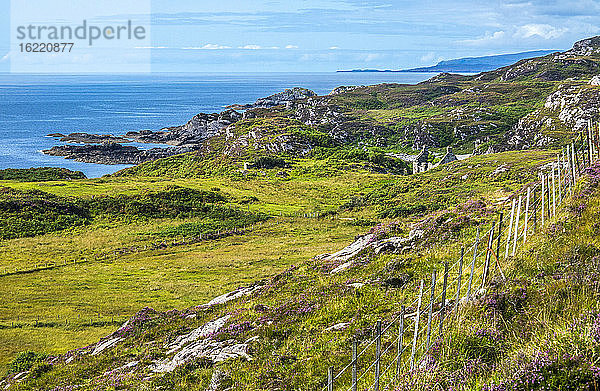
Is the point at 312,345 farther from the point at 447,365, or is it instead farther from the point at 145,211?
the point at 145,211

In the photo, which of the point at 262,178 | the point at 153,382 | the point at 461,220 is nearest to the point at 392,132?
the point at 262,178

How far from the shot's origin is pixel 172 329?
2197 cm

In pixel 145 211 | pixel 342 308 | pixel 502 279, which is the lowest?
pixel 145 211

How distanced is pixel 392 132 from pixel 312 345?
147 metres

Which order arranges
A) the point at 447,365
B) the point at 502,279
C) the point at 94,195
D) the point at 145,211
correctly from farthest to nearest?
the point at 94,195 < the point at 145,211 < the point at 502,279 < the point at 447,365

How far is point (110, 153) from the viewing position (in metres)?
147

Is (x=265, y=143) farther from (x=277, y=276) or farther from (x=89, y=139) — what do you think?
(x=277, y=276)

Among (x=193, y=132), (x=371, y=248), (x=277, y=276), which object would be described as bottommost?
(x=277, y=276)

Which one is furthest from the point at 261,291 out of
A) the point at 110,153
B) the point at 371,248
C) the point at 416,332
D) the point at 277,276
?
the point at 110,153

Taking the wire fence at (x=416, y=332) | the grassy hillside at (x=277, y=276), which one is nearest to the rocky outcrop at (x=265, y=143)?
the grassy hillside at (x=277, y=276)

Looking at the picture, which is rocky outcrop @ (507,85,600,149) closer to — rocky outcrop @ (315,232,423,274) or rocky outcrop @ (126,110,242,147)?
rocky outcrop @ (315,232,423,274)

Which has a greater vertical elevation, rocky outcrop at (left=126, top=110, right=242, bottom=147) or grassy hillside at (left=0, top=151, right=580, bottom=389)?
rocky outcrop at (left=126, top=110, right=242, bottom=147)

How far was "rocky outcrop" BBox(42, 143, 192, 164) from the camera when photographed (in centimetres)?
14250

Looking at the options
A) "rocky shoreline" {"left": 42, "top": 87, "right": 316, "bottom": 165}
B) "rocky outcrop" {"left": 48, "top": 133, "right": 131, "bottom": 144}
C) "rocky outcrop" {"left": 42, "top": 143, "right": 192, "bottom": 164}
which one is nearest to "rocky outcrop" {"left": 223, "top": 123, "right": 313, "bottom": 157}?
"rocky outcrop" {"left": 42, "top": 143, "right": 192, "bottom": 164}
